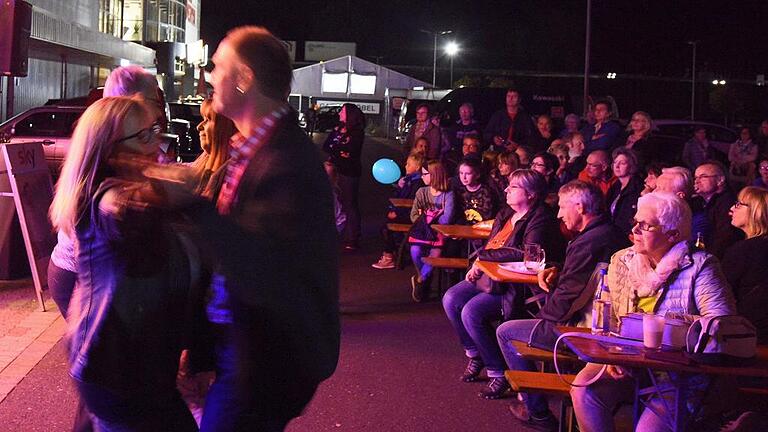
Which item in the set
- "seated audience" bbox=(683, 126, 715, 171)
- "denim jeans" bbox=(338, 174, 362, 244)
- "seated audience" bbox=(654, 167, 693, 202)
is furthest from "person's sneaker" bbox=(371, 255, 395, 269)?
"seated audience" bbox=(683, 126, 715, 171)

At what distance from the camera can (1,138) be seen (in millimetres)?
12633

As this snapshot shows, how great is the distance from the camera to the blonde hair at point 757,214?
19.7ft

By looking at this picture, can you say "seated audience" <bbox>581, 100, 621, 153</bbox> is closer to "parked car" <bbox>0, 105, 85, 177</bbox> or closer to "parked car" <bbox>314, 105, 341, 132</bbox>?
"parked car" <bbox>0, 105, 85, 177</bbox>

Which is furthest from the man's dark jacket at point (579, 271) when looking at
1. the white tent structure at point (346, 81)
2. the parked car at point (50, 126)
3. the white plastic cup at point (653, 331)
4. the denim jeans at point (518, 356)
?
the white tent structure at point (346, 81)

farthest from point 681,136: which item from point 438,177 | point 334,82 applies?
point 334,82

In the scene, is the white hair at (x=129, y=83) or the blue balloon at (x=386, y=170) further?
the blue balloon at (x=386, y=170)

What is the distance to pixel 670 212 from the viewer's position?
16.1ft

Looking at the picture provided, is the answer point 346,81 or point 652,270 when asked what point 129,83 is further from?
point 346,81

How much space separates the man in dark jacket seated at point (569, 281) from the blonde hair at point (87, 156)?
3026mm

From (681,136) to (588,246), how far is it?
67.4 feet

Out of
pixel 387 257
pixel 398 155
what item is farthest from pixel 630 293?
pixel 398 155

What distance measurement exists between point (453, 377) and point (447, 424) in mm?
1097

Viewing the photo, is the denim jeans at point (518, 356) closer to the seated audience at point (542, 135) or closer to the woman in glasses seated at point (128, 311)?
the woman in glasses seated at point (128, 311)

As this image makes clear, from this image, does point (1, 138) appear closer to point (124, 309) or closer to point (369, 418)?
point (369, 418)
